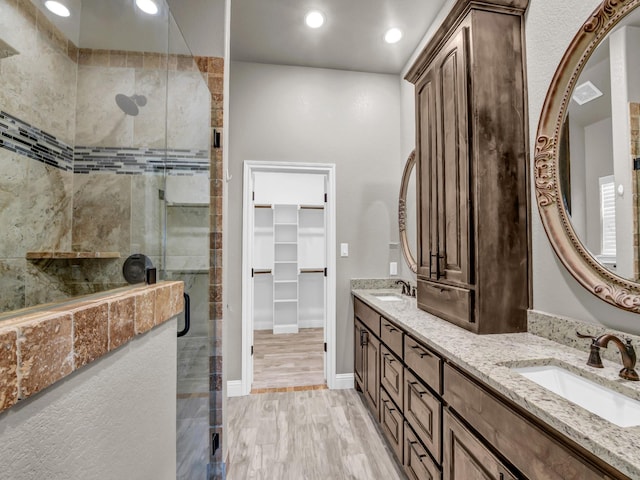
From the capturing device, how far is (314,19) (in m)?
2.30

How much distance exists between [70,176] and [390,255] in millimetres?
2463

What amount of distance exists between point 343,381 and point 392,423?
104 centimetres

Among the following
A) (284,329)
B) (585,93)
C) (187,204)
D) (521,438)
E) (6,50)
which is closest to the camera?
(521,438)

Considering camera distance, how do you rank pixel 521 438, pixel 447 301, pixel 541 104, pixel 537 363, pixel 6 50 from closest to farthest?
pixel 521 438 → pixel 6 50 → pixel 537 363 → pixel 541 104 → pixel 447 301

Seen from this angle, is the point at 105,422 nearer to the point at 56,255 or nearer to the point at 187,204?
the point at 56,255

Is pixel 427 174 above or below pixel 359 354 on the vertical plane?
above

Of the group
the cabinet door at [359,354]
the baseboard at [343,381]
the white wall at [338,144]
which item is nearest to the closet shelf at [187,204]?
the white wall at [338,144]

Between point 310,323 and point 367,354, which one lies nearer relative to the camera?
point 367,354

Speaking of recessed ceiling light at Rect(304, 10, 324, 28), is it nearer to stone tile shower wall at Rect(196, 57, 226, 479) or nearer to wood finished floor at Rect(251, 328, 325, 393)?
stone tile shower wall at Rect(196, 57, 226, 479)

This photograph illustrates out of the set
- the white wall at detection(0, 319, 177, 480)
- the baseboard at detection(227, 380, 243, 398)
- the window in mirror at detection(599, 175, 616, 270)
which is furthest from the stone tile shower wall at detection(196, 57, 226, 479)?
the window in mirror at detection(599, 175, 616, 270)

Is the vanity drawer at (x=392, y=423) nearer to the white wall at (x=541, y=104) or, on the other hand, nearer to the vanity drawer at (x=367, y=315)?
the vanity drawer at (x=367, y=315)

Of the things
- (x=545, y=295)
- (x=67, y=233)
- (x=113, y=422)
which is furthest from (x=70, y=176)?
(x=545, y=295)

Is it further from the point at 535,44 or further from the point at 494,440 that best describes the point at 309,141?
the point at 494,440

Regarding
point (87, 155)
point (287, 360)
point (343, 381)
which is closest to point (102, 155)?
point (87, 155)
